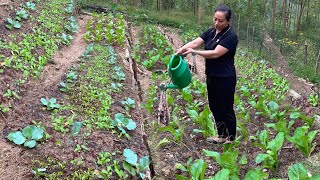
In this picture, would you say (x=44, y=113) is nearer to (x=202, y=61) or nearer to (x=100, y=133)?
(x=100, y=133)

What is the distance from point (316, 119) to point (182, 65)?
→ 2.18 metres

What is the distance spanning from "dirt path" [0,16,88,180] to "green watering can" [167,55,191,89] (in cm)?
175

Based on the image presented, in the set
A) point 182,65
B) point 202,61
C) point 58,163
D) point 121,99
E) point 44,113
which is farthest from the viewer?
point 202,61

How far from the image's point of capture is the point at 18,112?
4449 mm

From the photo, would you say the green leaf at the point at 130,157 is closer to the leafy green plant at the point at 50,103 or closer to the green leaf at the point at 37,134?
the green leaf at the point at 37,134

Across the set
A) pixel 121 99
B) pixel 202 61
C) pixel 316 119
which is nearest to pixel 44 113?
pixel 121 99

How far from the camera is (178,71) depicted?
193 inches

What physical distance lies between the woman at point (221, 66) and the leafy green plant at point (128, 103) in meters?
1.26

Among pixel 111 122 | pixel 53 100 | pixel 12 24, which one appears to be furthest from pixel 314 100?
pixel 12 24

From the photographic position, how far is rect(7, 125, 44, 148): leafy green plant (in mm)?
3799

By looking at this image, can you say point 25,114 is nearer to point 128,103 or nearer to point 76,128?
point 76,128

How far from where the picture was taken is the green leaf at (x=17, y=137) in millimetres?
3795

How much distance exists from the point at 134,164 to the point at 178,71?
155cm

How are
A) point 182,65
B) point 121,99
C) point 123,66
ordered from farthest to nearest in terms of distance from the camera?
point 123,66 < point 121,99 < point 182,65
